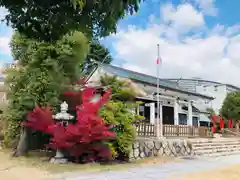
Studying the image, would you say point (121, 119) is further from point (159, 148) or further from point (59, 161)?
point (159, 148)

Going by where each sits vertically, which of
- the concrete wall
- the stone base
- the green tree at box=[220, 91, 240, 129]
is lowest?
the stone base

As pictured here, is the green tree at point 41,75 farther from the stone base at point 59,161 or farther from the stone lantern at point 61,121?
the stone base at point 59,161

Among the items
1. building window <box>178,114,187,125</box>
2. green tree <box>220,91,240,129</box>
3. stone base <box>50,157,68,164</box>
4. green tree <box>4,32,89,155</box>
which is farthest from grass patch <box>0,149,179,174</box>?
green tree <box>220,91,240,129</box>

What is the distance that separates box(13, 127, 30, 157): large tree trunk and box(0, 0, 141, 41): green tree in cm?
960

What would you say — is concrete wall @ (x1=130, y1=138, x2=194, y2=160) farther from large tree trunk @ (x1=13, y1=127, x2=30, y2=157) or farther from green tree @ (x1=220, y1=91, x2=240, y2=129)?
green tree @ (x1=220, y1=91, x2=240, y2=129)

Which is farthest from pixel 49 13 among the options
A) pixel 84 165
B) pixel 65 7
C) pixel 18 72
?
pixel 18 72

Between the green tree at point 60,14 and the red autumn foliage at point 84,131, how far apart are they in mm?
6084

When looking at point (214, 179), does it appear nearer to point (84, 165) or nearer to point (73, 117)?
point (84, 165)

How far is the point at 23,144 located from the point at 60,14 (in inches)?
398

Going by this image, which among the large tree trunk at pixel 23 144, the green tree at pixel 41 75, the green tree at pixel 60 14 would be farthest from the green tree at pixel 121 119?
the green tree at pixel 60 14

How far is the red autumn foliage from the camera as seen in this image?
9586mm

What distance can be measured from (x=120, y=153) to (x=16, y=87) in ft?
20.5

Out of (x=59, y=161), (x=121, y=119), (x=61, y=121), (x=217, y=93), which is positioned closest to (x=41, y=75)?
(x=61, y=121)

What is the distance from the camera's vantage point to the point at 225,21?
44.7 feet
